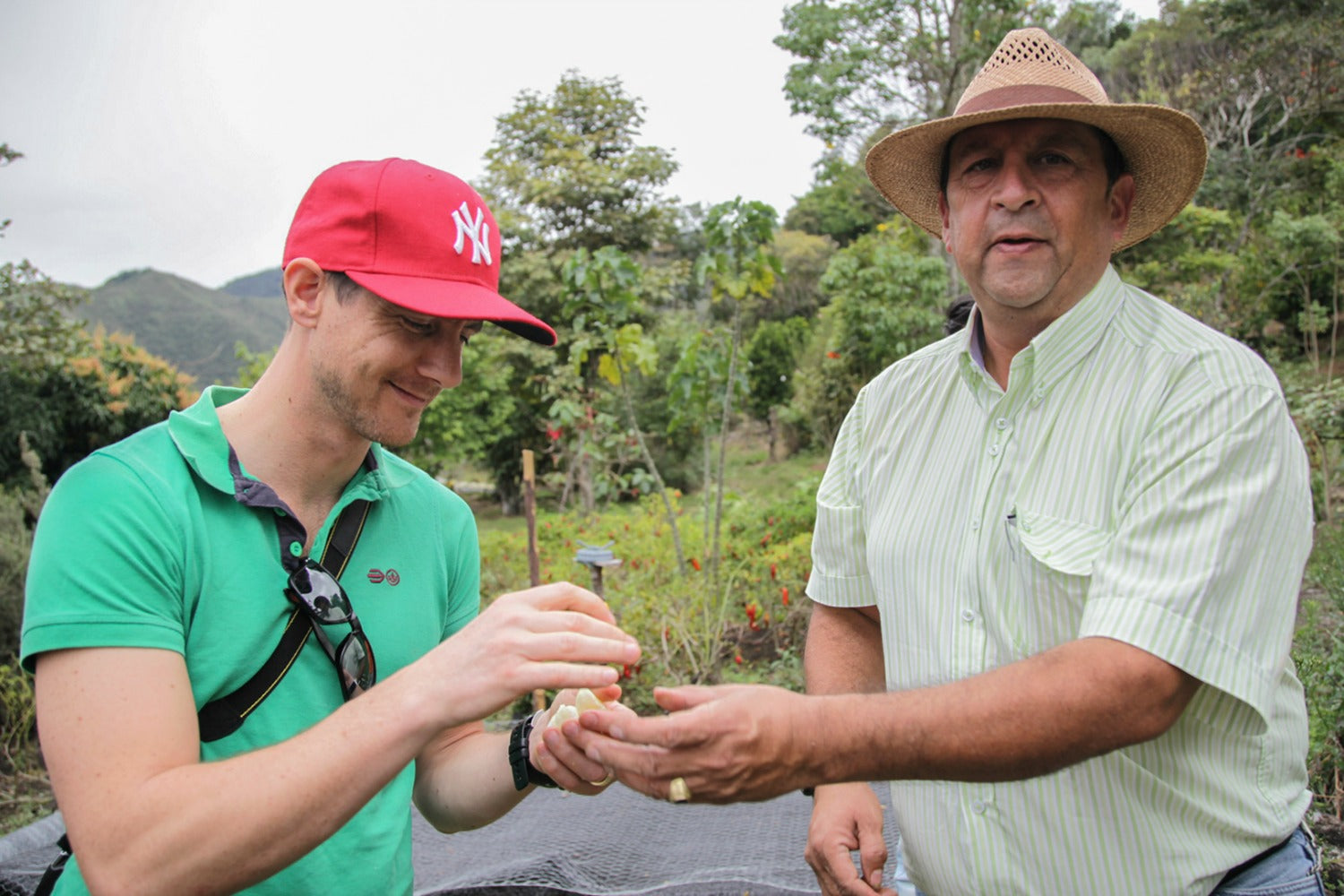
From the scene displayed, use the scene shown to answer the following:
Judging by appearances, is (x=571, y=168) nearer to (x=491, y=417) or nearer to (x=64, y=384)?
(x=491, y=417)

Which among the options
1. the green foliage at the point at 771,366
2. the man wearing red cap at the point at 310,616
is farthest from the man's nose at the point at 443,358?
the green foliage at the point at 771,366

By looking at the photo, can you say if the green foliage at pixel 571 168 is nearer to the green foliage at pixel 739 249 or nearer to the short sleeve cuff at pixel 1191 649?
the green foliage at pixel 739 249

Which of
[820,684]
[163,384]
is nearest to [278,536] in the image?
[820,684]

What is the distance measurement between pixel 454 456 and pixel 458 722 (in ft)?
45.6

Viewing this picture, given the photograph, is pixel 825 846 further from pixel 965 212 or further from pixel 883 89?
pixel 883 89

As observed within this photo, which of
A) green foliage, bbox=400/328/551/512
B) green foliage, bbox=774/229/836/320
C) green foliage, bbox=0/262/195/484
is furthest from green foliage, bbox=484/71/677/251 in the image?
green foliage, bbox=774/229/836/320

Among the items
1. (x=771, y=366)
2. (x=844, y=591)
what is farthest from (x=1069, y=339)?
(x=771, y=366)

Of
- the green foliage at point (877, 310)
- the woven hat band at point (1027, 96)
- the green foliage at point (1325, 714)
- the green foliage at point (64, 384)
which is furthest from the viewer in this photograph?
the green foliage at point (877, 310)

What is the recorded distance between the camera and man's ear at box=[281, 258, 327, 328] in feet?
5.22

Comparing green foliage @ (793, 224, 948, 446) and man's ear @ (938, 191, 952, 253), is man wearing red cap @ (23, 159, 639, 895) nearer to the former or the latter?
man's ear @ (938, 191, 952, 253)

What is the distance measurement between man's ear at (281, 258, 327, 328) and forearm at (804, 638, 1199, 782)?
112 centimetres

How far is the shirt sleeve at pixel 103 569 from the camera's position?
48.5 inches

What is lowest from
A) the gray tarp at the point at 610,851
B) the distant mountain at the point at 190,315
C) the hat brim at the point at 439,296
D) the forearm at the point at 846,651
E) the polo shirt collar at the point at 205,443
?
the gray tarp at the point at 610,851

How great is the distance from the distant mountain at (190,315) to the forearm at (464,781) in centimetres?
1387
